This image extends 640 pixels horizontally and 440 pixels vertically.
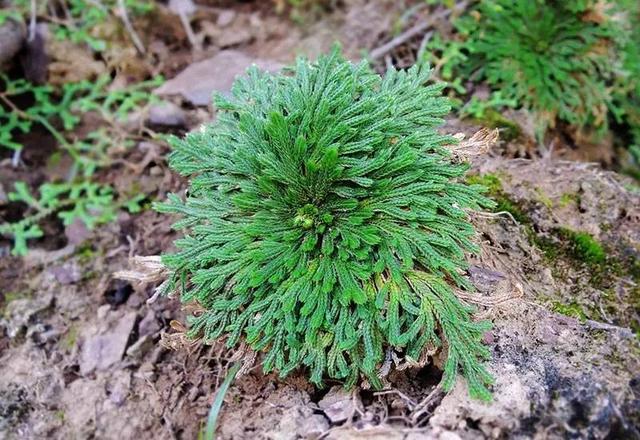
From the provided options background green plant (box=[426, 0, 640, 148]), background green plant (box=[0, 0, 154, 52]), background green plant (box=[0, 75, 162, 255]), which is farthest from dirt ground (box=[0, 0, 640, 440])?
background green plant (box=[0, 0, 154, 52])

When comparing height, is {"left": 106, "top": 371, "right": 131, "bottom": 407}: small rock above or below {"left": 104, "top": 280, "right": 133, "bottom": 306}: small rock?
below

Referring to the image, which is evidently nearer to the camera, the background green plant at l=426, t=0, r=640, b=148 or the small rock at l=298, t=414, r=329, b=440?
the small rock at l=298, t=414, r=329, b=440

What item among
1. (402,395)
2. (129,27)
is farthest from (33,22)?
(402,395)

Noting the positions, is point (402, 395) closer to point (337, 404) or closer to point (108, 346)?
point (337, 404)

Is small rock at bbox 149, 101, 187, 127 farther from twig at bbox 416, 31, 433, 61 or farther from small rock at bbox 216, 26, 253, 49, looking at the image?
twig at bbox 416, 31, 433, 61

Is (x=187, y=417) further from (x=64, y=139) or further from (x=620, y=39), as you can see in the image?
(x=620, y=39)

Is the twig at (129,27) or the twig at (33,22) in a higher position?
the twig at (33,22)

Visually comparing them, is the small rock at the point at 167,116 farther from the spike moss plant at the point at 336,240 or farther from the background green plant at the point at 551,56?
the background green plant at the point at 551,56

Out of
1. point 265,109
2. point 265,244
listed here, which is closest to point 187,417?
point 265,244

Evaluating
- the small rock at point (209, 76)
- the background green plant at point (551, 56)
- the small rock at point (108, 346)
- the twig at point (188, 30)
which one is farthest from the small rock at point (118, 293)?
the background green plant at point (551, 56)
